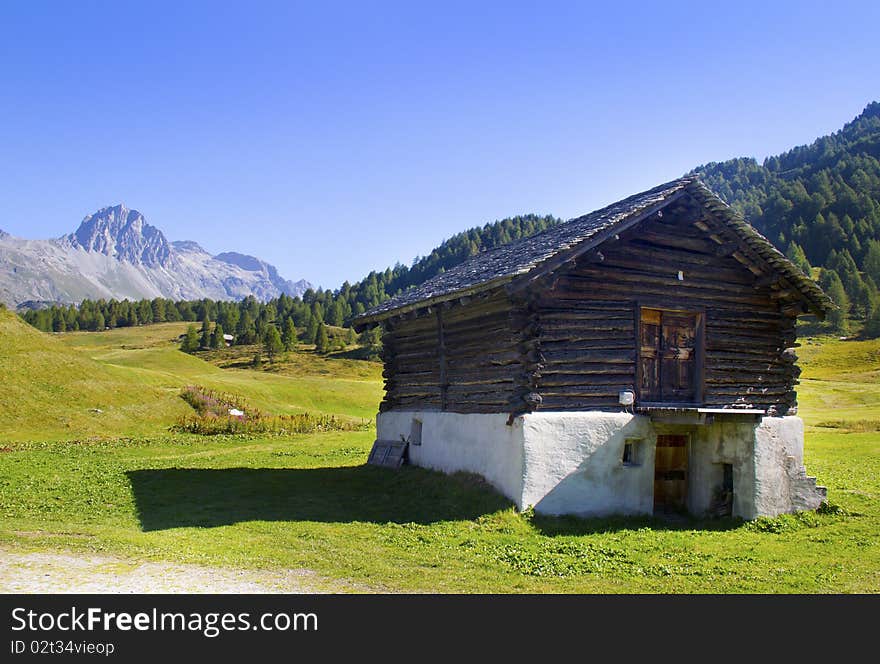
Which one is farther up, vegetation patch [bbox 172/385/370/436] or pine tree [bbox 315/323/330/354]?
pine tree [bbox 315/323/330/354]

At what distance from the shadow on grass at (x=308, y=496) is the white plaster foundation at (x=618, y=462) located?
38.0 inches

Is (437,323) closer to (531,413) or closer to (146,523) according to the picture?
(531,413)

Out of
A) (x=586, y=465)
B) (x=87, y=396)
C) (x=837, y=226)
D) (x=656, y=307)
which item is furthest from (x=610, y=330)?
(x=837, y=226)

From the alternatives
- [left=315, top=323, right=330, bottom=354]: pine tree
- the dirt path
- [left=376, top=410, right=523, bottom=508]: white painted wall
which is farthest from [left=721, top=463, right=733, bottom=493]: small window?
[left=315, top=323, right=330, bottom=354]: pine tree

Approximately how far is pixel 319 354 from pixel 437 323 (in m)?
110

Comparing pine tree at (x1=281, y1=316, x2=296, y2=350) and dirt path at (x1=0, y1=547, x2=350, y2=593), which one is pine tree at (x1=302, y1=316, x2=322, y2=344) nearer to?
pine tree at (x1=281, y1=316, x2=296, y2=350)

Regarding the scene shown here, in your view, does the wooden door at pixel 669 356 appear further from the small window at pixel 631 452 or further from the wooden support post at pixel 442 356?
the wooden support post at pixel 442 356

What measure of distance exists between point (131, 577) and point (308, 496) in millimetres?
9159

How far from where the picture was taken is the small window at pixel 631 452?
703 inches

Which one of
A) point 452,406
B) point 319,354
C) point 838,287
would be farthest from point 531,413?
point 838,287

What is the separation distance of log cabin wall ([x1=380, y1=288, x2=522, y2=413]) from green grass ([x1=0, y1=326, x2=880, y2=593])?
2.39 metres

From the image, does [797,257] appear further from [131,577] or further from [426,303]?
[131,577]

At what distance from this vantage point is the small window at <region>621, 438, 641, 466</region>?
58.5 feet
